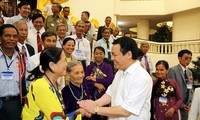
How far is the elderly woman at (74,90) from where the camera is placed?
11.9 ft

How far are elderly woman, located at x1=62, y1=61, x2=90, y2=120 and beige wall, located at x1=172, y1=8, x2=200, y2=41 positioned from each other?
1357 centimetres

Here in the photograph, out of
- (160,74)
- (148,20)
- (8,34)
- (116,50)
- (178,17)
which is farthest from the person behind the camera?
(148,20)

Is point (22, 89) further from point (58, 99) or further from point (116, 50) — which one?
point (116, 50)

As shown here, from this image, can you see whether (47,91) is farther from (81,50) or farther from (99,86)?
(81,50)

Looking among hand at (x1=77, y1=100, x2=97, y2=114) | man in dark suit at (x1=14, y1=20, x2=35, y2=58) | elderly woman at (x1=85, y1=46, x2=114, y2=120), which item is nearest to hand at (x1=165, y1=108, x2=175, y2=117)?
elderly woman at (x1=85, y1=46, x2=114, y2=120)

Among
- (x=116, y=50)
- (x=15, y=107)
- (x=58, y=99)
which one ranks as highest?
(x=116, y=50)

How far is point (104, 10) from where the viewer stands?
1594cm

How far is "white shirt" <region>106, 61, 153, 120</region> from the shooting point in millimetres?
2660

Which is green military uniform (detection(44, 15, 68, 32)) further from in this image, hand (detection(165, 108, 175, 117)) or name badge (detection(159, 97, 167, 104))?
hand (detection(165, 108, 175, 117))

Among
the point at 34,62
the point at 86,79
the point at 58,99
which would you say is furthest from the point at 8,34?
the point at 86,79

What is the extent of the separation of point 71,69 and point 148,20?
54.5 feet

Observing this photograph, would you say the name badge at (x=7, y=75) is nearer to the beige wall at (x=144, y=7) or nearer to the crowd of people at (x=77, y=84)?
the crowd of people at (x=77, y=84)

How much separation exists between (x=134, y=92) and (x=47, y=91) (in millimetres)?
765

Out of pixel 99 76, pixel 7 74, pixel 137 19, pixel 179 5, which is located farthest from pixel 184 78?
pixel 137 19
